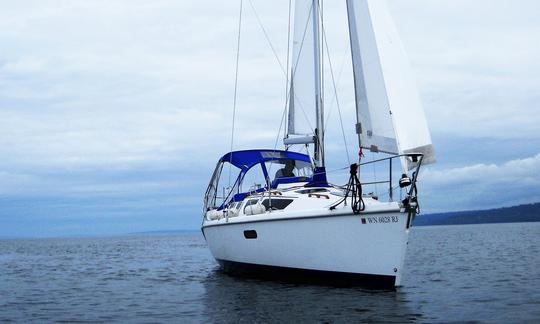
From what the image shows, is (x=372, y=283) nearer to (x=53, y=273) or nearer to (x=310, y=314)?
(x=310, y=314)

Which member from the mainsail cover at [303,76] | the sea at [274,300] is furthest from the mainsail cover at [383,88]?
the mainsail cover at [303,76]

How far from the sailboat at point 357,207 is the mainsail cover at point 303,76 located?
206 cm

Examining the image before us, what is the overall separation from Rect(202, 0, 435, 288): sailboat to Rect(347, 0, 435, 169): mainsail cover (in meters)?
0.03

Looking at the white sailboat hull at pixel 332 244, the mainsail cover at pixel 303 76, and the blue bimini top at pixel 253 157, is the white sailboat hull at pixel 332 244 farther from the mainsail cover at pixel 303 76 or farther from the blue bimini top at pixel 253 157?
the mainsail cover at pixel 303 76

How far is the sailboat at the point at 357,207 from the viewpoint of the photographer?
51.7 ft

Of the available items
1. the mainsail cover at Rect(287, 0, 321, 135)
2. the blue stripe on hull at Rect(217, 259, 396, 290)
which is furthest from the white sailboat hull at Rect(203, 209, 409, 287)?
the mainsail cover at Rect(287, 0, 321, 135)

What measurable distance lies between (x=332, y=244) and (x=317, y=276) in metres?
1.30

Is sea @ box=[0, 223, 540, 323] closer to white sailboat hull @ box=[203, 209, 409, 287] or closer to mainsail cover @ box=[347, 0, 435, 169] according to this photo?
white sailboat hull @ box=[203, 209, 409, 287]

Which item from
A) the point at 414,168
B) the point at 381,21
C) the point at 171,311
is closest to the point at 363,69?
the point at 381,21

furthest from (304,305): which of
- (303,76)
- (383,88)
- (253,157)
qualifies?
(303,76)

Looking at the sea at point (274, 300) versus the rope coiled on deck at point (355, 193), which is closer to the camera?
the sea at point (274, 300)

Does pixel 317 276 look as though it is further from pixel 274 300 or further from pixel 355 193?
pixel 355 193

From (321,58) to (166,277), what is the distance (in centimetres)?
1105

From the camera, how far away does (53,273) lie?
2970cm
